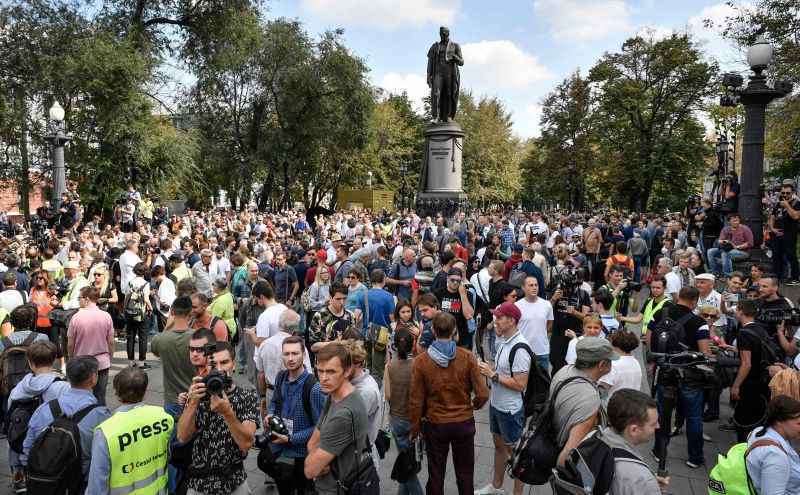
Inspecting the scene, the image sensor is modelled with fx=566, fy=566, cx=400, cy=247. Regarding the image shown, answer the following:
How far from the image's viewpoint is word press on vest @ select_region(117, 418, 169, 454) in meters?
3.26

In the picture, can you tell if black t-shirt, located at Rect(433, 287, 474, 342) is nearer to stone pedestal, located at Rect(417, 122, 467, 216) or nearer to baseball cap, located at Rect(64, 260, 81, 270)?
baseball cap, located at Rect(64, 260, 81, 270)

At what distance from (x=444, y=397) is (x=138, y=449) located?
210 centimetres

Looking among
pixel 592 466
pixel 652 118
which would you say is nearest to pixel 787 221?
pixel 592 466

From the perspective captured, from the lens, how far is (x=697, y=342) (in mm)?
5367

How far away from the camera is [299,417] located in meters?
3.82

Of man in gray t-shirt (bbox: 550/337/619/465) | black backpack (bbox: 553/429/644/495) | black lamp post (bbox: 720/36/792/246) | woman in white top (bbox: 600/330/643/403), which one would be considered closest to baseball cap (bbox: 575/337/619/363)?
man in gray t-shirt (bbox: 550/337/619/465)

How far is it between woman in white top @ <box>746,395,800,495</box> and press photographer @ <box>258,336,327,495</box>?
100 inches

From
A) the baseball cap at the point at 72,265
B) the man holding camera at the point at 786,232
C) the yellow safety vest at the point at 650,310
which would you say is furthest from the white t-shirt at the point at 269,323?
the man holding camera at the point at 786,232

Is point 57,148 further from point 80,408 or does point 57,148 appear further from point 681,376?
point 681,376

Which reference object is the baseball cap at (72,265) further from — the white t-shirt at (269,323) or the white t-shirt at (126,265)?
the white t-shirt at (269,323)

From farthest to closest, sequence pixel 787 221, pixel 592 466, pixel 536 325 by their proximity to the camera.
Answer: pixel 787 221 → pixel 536 325 → pixel 592 466

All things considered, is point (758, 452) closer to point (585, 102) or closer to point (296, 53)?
point (296, 53)

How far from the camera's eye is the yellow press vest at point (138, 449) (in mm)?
3244

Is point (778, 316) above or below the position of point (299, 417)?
above
